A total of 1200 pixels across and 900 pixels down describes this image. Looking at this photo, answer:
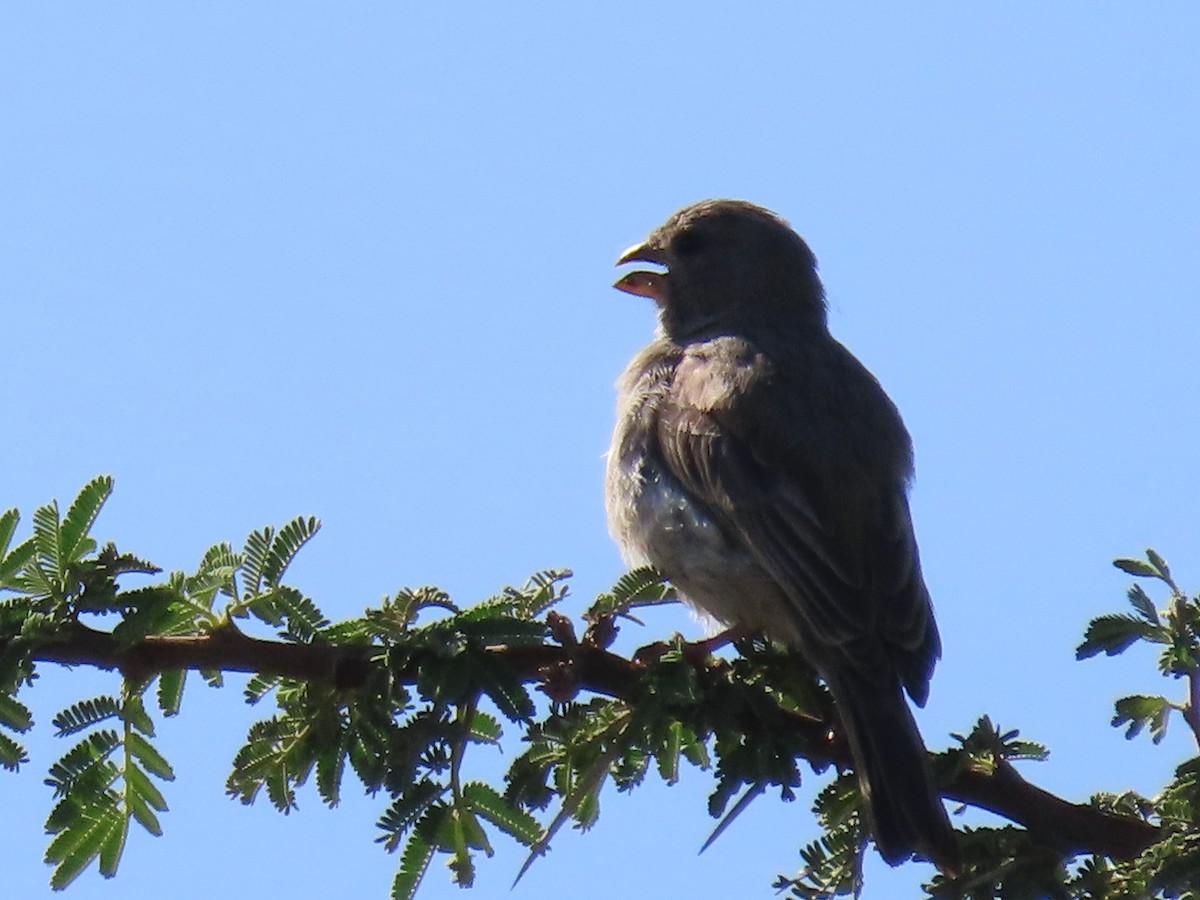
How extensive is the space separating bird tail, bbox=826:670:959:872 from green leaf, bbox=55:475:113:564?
6.15ft

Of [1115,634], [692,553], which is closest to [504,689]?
[1115,634]

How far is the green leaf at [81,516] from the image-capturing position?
3.44 metres

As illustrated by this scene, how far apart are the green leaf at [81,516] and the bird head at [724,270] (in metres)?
4.40

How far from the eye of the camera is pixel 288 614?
346 cm

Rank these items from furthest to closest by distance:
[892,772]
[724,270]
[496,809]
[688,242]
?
1. [688,242]
2. [724,270]
3. [892,772]
4. [496,809]

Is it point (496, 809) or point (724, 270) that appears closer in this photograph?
point (496, 809)

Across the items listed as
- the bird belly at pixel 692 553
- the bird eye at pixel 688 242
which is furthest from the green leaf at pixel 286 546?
the bird eye at pixel 688 242

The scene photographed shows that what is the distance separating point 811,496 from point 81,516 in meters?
2.78

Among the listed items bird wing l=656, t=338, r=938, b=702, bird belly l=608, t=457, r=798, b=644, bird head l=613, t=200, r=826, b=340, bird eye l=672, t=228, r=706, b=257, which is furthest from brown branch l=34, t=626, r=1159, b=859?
bird eye l=672, t=228, r=706, b=257

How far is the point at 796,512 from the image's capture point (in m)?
5.48

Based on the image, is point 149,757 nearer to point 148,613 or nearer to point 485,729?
point 148,613

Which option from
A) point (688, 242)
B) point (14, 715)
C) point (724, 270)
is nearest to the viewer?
point (14, 715)

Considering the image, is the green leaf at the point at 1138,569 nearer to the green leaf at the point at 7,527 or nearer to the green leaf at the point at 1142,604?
the green leaf at the point at 1142,604

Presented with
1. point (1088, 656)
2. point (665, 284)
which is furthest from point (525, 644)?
point (665, 284)
